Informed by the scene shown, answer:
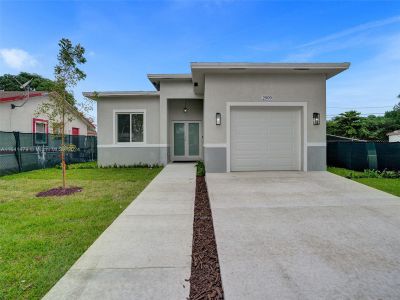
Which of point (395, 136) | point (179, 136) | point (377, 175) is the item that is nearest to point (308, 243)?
point (377, 175)

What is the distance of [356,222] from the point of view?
4078mm

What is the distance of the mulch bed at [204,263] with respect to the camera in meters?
2.34

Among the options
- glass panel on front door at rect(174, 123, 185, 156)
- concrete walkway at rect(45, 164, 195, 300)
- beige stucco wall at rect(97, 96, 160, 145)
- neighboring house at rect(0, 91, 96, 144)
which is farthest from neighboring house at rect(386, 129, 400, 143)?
concrete walkway at rect(45, 164, 195, 300)

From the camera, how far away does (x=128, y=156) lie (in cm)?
1291

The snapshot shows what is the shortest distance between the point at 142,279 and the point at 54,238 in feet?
6.33

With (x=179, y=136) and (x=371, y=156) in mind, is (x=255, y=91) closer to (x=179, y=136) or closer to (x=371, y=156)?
(x=371, y=156)

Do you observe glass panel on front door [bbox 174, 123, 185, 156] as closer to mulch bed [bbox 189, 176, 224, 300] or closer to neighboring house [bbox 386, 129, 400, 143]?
mulch bed [bbox 189, 176, 224, 300]

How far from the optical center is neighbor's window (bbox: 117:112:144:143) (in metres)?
12.9

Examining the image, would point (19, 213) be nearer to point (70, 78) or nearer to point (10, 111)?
point (70, 78)

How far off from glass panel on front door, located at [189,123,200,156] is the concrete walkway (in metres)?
9.33

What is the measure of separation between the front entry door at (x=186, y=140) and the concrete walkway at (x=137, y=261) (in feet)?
30.5

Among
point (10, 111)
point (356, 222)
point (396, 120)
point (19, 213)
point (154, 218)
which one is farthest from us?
point (396, 120)

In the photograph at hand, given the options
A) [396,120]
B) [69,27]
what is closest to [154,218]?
[69,27]

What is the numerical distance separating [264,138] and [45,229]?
23.6 feet
